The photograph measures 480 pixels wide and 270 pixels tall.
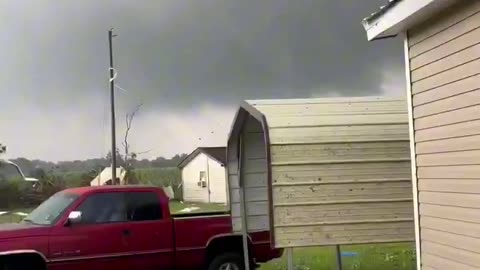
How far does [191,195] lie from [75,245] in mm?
52021

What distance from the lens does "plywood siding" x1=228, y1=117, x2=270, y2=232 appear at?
12.3 metres

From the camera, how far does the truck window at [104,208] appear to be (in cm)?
1120

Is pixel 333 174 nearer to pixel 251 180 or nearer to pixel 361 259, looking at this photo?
pixel 251 180

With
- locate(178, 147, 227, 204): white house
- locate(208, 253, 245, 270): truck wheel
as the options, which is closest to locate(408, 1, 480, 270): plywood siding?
locate(208, 253, 245, 270): truck wheel

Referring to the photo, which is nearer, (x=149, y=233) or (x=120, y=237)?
(x=120, y=237)

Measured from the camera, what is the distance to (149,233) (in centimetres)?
1144

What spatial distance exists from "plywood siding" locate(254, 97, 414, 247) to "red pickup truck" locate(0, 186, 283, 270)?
263 centimetres

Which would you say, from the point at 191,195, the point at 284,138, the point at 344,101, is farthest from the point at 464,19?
the point at 191,195

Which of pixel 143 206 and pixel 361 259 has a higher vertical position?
pixel 143 206

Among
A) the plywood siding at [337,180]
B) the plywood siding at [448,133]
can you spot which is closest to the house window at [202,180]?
the plywood siding at [337,180]

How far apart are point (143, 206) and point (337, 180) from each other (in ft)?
12.0

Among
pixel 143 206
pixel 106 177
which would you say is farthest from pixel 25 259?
pixel 106 177

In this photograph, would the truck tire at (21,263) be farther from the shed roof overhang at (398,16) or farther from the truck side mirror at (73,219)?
the shed roof overhang at (398,16)

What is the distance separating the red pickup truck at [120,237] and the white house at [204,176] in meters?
42.8
